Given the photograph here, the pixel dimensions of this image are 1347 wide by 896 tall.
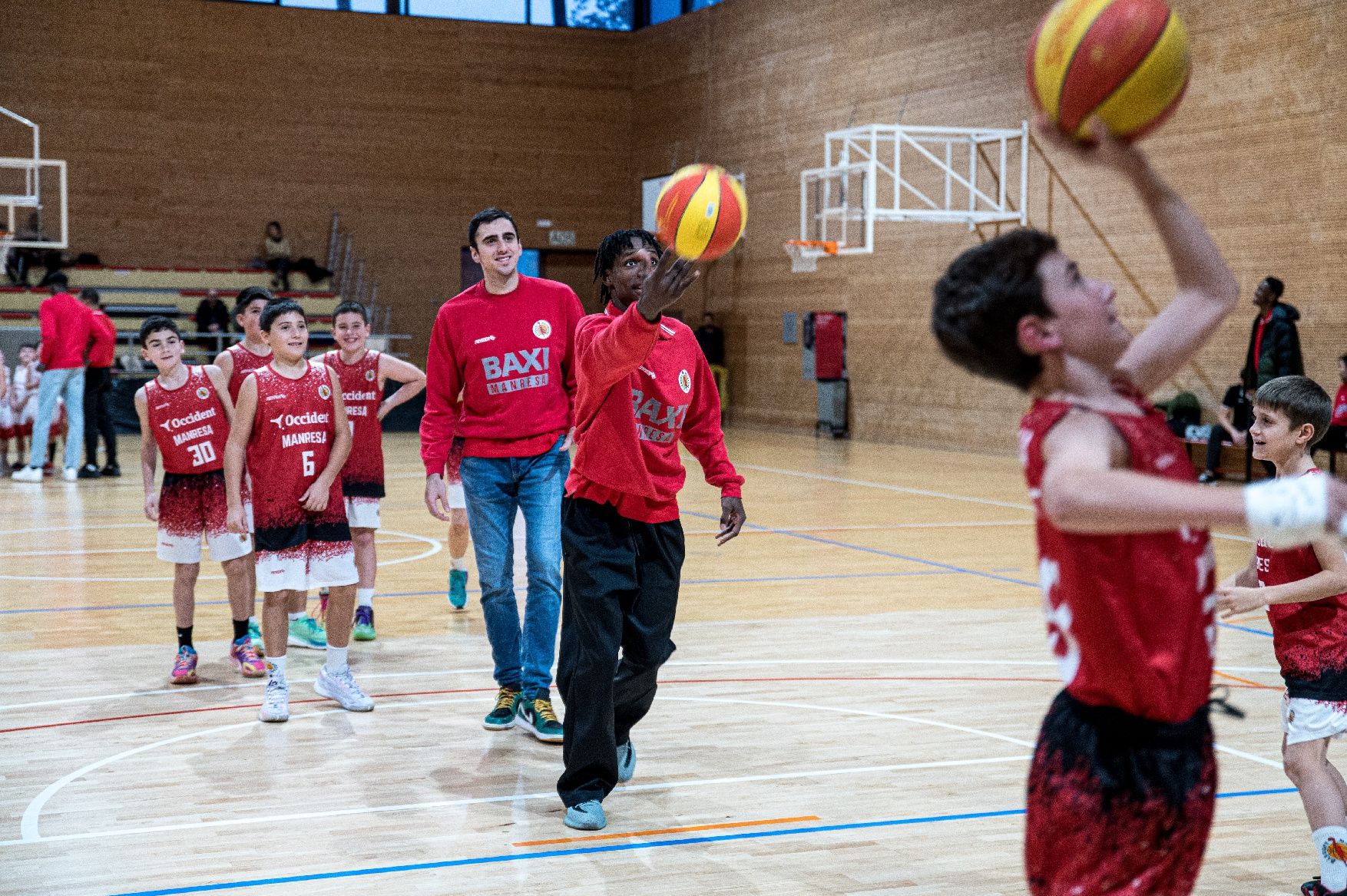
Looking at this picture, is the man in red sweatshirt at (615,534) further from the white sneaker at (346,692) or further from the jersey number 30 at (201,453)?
the jersey number 30 at (201,453)

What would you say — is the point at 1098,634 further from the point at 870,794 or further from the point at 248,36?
the point at 248,36

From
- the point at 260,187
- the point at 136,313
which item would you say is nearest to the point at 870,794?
the point at 136,313

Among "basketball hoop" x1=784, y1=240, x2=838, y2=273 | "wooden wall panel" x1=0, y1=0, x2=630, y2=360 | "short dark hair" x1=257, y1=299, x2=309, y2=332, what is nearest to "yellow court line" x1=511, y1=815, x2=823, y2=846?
"short dark hair" x1=257, y1=299, x2=309, y2=332

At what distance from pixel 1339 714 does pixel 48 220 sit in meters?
21.9

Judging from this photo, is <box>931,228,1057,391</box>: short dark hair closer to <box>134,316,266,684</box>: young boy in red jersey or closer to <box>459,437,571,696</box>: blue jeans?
<box>459,437,571,696</box>: blue jeans

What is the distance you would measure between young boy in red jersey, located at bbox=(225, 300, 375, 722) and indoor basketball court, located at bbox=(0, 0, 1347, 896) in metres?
0.36

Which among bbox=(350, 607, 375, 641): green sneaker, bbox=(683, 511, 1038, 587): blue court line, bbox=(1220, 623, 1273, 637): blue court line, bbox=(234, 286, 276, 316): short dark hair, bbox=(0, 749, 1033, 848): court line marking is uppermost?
bbox=(234, 286, 276, 316): short dark hair

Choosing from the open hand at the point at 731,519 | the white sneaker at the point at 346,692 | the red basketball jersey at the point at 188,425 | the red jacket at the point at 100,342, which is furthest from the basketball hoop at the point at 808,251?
the open hand at the point at 731,519

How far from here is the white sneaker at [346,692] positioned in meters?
5.64

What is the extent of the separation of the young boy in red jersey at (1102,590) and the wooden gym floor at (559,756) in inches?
64.1

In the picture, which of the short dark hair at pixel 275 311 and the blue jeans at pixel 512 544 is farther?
the short dark hair at pixel 275 311

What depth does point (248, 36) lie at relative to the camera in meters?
22.9

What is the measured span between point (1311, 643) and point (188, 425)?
463 cm

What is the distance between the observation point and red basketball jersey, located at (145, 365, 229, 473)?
6.33m
